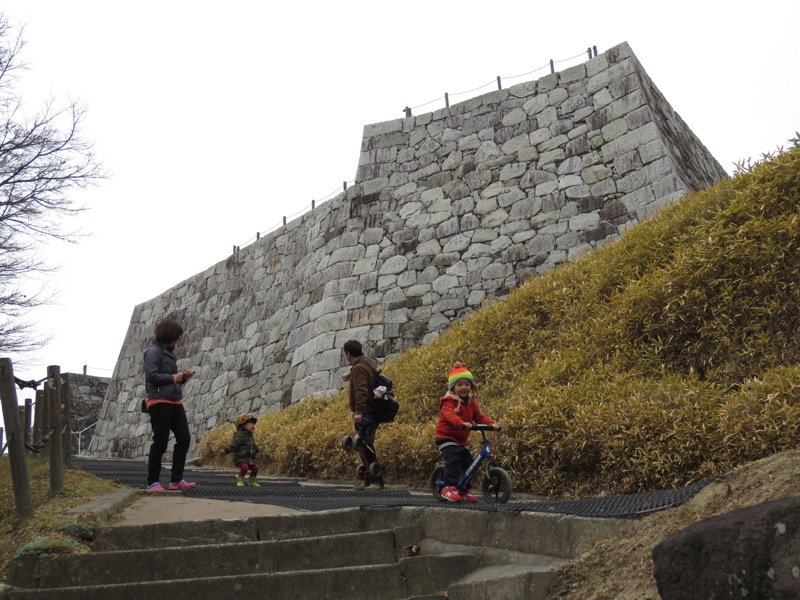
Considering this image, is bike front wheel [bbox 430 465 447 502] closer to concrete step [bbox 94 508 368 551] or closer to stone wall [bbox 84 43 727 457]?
concrete step [bbox 94 508 368 551]

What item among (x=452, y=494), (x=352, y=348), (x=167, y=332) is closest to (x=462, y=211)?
(x=352, y=348)

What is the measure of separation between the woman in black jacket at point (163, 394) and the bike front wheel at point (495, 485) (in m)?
2.59

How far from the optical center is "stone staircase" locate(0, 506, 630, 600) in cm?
424

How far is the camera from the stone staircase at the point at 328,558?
4238 mm

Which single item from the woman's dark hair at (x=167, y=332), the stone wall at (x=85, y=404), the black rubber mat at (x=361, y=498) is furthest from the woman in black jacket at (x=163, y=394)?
the stone wall at (x=85, y=404)

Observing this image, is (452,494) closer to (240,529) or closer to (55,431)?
(240,529)

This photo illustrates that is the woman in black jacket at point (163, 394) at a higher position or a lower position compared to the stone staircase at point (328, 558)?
higher

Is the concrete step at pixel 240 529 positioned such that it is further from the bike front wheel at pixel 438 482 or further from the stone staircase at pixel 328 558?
the bike front wheel at pixel 438 482

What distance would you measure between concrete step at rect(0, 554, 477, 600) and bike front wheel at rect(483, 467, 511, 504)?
105 cm

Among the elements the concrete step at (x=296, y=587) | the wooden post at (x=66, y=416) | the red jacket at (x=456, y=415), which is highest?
the wooden post at (x=66, y=416)

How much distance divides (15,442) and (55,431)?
0.87m

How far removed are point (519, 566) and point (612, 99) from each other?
963cm

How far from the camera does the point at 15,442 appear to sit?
5.31 meters

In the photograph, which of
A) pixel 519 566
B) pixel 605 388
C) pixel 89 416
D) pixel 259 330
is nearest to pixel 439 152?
pixel 259 330
